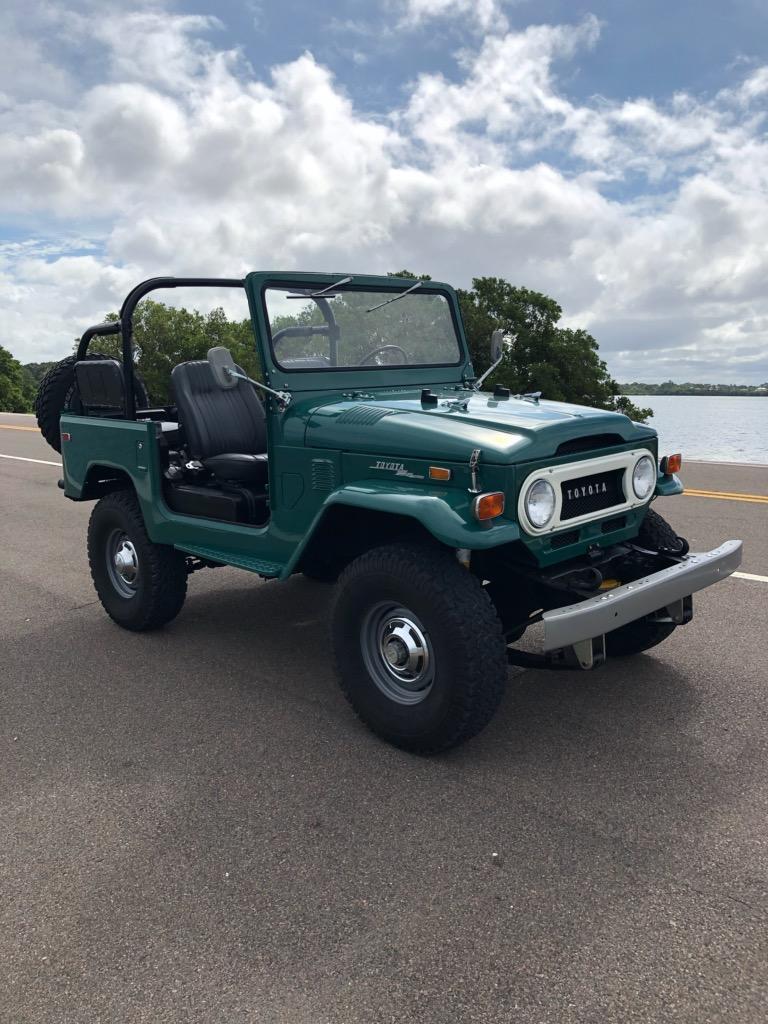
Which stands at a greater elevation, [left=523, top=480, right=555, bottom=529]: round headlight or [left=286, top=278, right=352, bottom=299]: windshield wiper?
[left=286, top=278, right=352, bottom=299]: windshield wiper

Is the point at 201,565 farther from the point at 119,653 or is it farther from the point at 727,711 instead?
the point at 727,711

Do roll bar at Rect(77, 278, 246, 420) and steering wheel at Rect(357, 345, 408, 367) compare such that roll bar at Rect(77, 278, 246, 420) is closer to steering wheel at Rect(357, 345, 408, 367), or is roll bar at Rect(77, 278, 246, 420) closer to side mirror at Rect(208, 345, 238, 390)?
steering wheel at Rect(357, 345, 408, 367)

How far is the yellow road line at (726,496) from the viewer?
8.91 meters

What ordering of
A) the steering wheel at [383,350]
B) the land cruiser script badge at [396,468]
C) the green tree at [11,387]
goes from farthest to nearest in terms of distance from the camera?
the green tree at [11,387], the steering wheel at [383,350], the land cruiser script badge at [396,468]

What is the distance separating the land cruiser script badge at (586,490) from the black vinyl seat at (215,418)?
1.97 meters

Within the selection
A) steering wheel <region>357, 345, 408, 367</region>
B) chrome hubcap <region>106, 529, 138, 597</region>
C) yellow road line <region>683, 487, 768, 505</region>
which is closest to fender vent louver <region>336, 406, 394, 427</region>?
steering wheel <region>357, 345, 408, 367</region>

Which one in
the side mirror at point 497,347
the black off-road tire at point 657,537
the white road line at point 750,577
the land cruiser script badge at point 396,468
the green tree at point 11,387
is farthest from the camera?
the green tree at point 11,387

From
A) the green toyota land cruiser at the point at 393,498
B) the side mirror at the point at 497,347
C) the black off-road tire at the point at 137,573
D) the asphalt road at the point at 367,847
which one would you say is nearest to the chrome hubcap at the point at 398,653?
the green toyota land cruiser at the point at 393,498

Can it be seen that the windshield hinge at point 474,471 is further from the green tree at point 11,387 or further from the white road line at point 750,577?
the green tree at point 11,387

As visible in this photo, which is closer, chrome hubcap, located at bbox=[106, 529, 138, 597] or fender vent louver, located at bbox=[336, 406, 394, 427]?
fender vent louver, located at bbox=[336, 406, 394, 427]

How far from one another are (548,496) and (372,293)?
193 cm

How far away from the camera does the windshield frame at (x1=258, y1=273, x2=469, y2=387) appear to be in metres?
4.21

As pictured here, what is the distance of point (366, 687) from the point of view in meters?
3.50

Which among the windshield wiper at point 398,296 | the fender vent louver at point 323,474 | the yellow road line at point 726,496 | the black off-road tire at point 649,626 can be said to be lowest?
the yellow road line at point 726,496
